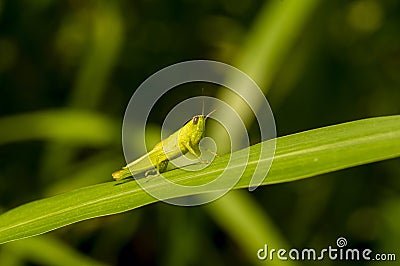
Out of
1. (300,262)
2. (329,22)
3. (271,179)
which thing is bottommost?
(271,179)

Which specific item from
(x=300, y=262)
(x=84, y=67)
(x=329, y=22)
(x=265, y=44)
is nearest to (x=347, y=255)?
(x=300, y=262)

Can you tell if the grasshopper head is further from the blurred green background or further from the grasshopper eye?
the blurred green background

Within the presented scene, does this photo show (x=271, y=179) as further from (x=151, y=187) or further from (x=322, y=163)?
(x=151, y=187)

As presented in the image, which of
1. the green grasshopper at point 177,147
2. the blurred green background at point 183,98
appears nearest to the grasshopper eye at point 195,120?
the green grasshopper at point 177,147

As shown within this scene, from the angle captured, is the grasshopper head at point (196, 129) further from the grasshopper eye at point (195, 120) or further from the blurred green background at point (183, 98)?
the blurred green background at point (183, 98)

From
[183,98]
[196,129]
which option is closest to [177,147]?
[196,129]

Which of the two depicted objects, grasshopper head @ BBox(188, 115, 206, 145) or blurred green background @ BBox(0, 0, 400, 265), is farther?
blurred green background @ BBox(0, 0, 400, 265)

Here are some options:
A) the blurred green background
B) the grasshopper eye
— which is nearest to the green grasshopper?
the grasshopper eye

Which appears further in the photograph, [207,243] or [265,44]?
[207,243]
